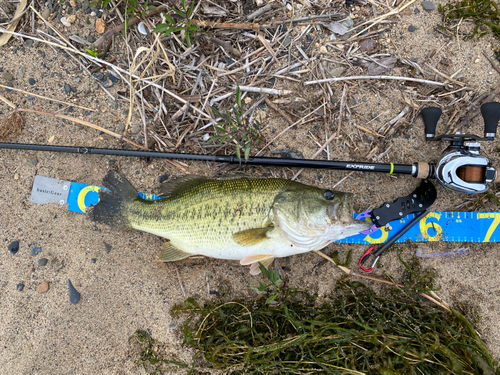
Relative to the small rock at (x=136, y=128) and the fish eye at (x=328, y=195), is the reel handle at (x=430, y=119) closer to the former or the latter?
the fish eye at (x=328, y=195)

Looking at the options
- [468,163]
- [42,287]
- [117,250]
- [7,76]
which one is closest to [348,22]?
[468,163]

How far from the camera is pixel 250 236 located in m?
2.85

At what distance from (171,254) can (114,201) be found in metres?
0.85

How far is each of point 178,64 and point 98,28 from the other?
42.3 inches

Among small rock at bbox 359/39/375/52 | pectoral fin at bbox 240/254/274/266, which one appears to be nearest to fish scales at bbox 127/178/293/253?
pectoral fin at bbox 240/254/274/266

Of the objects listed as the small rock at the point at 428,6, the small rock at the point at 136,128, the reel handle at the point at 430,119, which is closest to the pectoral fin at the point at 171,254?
the small rock at the point at 136,128

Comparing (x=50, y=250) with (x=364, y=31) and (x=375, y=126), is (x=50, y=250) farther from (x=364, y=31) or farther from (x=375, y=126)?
(x=364, y=31)

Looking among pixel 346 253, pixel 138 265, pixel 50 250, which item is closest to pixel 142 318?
pixel 138 265

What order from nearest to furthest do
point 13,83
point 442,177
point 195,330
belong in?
1. point 442,177
2. point 195,330
3. point 13,83

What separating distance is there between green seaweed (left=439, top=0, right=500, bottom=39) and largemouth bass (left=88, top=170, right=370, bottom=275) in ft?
8.54

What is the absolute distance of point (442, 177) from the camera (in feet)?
10.2

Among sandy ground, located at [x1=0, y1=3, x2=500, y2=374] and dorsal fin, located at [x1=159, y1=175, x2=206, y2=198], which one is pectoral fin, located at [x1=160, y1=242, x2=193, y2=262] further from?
dorsal fin, located at [x1=159, y1=175, x2=206, y2=198]

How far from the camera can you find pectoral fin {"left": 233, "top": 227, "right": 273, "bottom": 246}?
112 inches

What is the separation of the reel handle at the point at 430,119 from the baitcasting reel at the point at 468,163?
136mm
